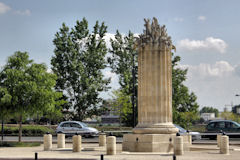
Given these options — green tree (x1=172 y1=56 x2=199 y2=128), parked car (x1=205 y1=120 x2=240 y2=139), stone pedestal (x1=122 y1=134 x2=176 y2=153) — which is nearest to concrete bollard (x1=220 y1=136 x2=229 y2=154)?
stone pedestal (x1=122 y1=134 x2=176 y2=153)

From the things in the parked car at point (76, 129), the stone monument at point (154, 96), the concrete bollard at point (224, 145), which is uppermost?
the stone monument at point (154, 96)

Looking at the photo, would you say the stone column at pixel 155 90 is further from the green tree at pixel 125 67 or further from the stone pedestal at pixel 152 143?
the green tree at pixel 125 67

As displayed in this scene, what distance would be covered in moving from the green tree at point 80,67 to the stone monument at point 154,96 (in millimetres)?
25579

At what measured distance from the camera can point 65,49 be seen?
150 feet

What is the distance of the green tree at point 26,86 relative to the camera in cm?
2562

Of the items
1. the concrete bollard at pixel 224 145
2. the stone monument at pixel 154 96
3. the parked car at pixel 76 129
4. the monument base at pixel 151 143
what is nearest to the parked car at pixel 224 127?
the parked car at pixel 76 129

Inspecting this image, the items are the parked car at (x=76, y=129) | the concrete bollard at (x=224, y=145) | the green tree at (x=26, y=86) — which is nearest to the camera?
the concrete bollard at (x=224, y=145)

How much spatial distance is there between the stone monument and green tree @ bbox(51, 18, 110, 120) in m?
25.6

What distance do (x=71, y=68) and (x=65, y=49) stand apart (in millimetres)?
2639

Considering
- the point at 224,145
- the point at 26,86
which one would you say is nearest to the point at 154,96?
the point at 224,145

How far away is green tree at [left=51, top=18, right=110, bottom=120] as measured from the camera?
45250 millimetres

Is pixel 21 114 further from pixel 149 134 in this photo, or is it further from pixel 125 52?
pixel 125 52

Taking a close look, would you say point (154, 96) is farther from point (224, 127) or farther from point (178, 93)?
point (178, 93)

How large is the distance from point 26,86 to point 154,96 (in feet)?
34.4
